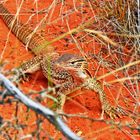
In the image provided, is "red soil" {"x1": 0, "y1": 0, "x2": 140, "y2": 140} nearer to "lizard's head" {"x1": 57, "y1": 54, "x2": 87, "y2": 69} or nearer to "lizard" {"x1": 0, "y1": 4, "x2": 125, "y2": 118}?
"lizard" {"x1": 0, "y1": 4, "x2": 125, "y2": 118}

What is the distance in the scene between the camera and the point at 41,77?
482cm

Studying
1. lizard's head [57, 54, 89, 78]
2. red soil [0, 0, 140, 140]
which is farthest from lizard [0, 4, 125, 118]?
red soil [0, 0, 140, 140]

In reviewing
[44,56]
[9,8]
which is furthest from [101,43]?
[9,8]

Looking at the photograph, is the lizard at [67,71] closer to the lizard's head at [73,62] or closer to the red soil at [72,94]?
the lizard's head at [73,62]

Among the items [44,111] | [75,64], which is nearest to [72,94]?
[75,64]

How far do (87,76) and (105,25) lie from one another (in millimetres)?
914

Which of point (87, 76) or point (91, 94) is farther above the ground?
point (87, 76)

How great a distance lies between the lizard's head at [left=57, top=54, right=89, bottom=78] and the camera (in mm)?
4004

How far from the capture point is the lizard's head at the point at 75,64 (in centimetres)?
400

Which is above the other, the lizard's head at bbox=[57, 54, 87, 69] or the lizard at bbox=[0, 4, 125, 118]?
the lizard's head at bbox=[57, 54, 87, 69]

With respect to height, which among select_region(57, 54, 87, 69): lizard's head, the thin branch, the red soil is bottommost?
the red soil

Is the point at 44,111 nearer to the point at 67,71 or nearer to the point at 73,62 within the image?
the point at 73,62

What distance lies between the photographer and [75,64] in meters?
4.06

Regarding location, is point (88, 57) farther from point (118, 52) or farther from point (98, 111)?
point (98, 111)
